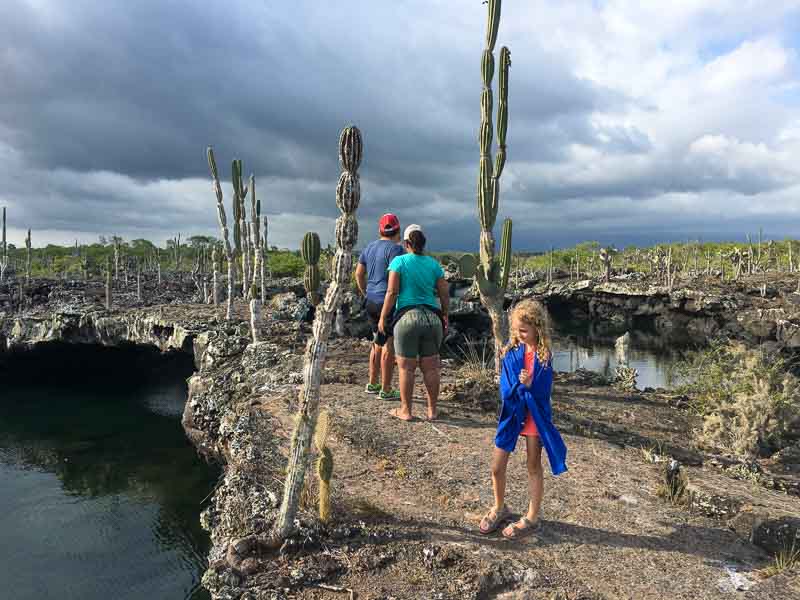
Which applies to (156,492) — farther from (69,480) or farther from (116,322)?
(116,322)

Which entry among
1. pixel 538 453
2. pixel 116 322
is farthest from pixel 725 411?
pixel 116 322

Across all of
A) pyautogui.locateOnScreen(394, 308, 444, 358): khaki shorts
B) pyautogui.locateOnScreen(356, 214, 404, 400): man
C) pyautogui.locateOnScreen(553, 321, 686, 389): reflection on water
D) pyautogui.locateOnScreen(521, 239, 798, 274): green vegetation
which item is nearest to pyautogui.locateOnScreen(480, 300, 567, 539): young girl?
pyautogui.locateOnScreen(394, 308, 444, 358): khaki shorts

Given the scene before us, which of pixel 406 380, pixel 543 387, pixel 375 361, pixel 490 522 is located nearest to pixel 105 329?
pixel 375 361

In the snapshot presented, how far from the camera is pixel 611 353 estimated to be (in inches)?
1201

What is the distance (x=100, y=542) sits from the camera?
8445 millimetres

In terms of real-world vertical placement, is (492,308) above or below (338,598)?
above

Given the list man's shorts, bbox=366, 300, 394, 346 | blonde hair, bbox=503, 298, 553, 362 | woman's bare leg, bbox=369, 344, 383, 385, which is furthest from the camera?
woman's bare leg, bbox=369, 344, 383, 385

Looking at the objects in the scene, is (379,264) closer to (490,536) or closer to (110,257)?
(490,536)

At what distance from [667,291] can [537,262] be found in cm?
5163

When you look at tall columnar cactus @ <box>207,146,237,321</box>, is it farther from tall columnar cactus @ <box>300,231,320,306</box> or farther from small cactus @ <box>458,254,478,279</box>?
small cactus @ <box>458,254,478,279</box>

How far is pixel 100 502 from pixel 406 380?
23.6ft

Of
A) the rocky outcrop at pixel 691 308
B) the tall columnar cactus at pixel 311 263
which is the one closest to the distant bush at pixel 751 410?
the tall columnar cactus at pixel 311 263

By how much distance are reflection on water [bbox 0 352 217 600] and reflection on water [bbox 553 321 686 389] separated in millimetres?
14617

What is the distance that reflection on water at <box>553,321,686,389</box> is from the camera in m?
23.5
